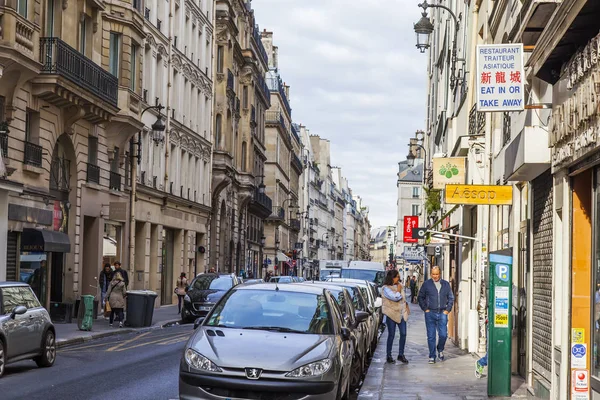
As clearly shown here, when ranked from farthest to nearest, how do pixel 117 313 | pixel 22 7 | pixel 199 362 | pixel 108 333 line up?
pixel 117 313, pixel 22 7, pixel 108 333, pixel 199 362

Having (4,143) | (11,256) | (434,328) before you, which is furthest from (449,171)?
(11,256)

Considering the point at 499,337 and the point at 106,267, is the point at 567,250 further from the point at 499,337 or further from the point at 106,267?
the point at 106,267

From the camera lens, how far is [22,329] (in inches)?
632

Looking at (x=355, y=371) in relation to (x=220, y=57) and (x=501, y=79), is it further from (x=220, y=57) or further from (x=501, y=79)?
(x=220, y=57)

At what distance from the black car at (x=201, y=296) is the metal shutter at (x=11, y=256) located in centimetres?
700

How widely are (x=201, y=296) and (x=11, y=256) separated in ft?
24.8

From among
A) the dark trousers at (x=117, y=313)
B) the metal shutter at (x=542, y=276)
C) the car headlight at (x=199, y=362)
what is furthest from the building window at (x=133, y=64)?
the car headlight at (x=199, y=362)

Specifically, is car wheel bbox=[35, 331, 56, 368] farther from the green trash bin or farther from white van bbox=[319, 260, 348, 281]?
white van bbox=[319, 260, 348, 281]

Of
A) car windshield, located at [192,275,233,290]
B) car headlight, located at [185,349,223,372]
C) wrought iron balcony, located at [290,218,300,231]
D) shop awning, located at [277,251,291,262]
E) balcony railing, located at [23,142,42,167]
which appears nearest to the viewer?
car headlight, located at [185,349,223,372]

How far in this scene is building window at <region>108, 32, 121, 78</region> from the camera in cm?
3582

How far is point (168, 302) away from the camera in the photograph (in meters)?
47.4

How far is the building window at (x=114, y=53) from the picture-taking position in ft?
118

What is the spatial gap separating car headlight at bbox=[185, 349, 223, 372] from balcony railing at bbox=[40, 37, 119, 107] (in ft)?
60.3

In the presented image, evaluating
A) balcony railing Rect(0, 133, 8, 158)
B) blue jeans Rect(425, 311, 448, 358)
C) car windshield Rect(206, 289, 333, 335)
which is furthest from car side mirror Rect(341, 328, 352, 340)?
balcony railing Rect(0, 133, 8, 158)
